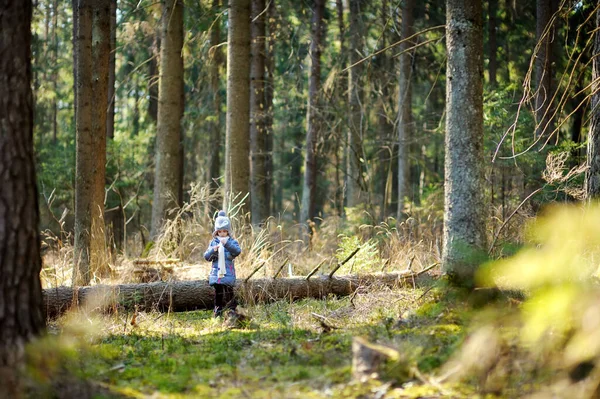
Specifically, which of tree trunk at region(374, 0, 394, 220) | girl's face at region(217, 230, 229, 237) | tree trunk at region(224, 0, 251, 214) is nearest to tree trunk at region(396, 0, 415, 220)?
tree trunk at region(374, 0, 394, 220)

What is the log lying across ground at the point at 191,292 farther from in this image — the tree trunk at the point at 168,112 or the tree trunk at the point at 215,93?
the tree trunk at the point at 215,93

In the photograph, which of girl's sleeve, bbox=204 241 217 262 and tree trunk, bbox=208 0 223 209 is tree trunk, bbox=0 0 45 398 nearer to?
girl's sleeve, bbox=204 241 217 262

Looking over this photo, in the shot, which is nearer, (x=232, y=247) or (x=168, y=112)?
(x=232, y=247)

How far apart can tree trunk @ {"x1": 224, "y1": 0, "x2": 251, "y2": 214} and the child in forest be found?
3547 millimetres

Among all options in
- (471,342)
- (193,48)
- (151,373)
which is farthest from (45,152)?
(471,342)

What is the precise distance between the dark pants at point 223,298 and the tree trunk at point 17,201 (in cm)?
363

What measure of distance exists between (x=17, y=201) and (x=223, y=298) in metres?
3.99

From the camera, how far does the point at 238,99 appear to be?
1155cm

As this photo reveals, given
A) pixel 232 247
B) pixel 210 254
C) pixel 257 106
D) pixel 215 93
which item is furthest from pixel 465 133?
pixel 215 93

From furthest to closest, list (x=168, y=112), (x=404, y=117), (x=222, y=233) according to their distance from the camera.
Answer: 1. (x=404, y=117)
2. (x=168, y=112)
3. (x=222, y=233)

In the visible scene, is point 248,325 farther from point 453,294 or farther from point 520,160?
point 520,160

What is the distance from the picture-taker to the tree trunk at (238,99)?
11.4m

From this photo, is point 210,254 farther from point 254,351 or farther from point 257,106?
point 257,106

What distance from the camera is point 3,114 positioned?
13.1ft
